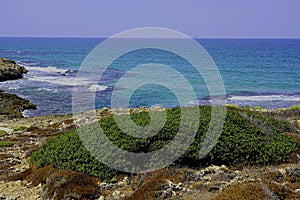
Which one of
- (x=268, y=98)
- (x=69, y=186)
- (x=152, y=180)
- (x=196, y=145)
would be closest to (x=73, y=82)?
(x=268, y=98)

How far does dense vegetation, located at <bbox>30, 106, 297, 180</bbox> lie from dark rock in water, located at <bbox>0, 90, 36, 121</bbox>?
25.8m

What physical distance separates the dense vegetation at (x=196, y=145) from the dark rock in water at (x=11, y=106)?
25.8 m

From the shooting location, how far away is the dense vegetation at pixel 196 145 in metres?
12.5

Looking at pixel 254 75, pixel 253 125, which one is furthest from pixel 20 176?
pixel 254 75

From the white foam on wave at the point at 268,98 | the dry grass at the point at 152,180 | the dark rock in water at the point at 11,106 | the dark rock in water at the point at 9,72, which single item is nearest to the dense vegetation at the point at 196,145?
the dry grass at the point at 152,180

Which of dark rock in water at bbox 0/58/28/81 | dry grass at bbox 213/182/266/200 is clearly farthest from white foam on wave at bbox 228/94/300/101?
dark rock in water at bbox 0/58/28/81

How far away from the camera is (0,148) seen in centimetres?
1853

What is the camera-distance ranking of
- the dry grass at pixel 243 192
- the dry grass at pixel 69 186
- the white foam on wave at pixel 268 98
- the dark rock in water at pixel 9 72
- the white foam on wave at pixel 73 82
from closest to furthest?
1. the dry grass at pixel 243 192
2. the dry grass at pixel 69 186
3. the white foam on wave at pixel 268 98
4. the white foam on wave at pixel 73 82
5. the dark rock in water at pixel 9 72

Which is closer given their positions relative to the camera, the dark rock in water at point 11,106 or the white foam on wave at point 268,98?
the dark rock in water at point 11,106

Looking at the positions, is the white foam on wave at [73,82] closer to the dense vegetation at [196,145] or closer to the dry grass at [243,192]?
the dense vegetation at [196,145]

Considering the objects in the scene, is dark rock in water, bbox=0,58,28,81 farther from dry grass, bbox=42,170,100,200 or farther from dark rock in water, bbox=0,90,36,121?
dry grass, bbox=42,170,100,200

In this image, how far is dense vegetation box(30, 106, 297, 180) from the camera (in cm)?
1245

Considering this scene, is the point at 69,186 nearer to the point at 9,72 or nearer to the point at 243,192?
the point at 243,192

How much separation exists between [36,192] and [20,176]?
6.64 ft
